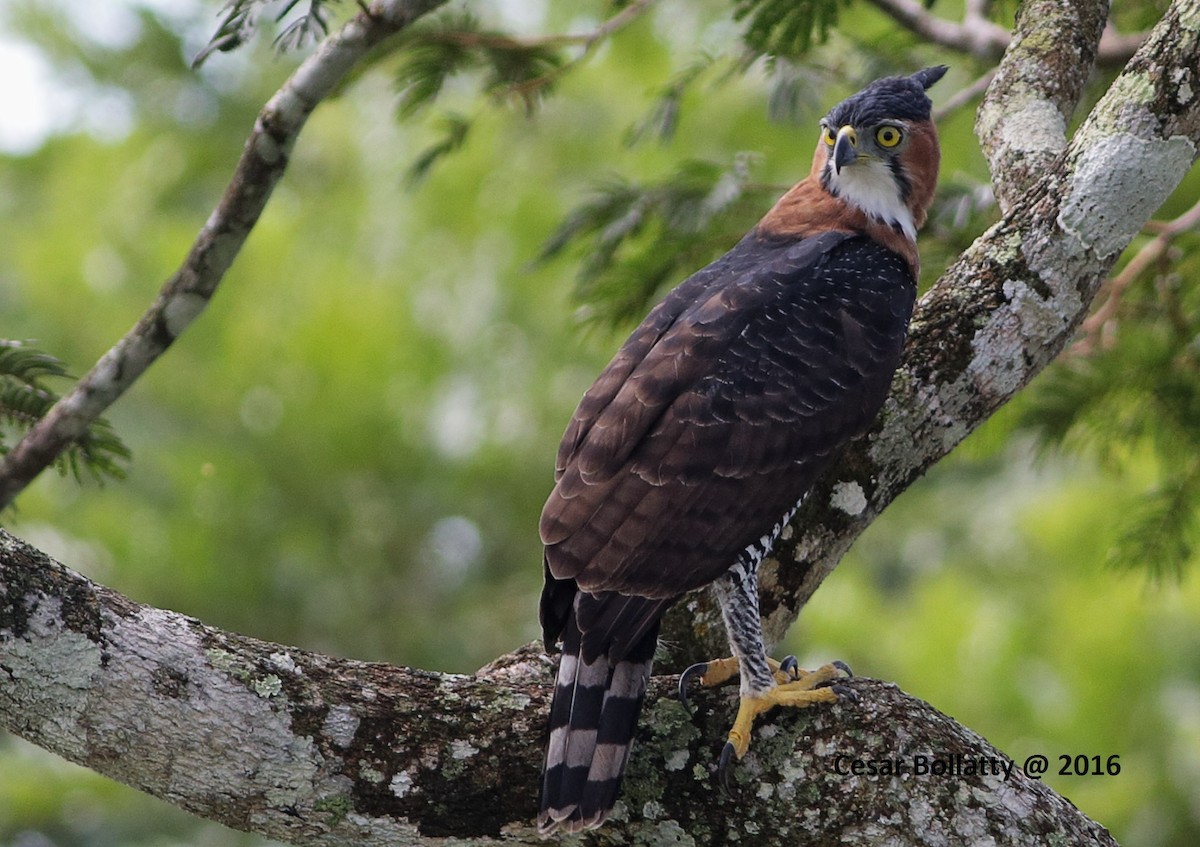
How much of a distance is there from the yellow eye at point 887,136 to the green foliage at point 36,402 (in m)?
2.27

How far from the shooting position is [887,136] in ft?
12.9

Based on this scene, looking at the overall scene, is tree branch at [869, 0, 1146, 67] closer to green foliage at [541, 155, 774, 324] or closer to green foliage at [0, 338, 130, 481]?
green foliage at [541, 155, 774, 324]

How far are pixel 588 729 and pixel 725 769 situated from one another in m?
0.29

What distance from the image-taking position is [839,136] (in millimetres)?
3859

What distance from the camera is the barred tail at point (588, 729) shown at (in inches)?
103

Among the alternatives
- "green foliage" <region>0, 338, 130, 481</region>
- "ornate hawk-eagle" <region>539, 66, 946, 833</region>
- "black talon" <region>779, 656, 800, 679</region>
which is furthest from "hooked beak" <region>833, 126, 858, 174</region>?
"green foliage" <region>0, 338, 130, 481</region>

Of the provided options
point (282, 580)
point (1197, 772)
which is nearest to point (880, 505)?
point (1197, 772)

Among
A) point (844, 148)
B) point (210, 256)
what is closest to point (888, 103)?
point (844, 148)

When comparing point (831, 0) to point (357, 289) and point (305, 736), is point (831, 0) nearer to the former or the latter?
point (305, 736)

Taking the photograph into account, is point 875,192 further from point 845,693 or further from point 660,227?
point 845,693

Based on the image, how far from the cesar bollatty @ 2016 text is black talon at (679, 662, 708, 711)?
0.40m

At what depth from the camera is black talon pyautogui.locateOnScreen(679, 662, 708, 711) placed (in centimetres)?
302

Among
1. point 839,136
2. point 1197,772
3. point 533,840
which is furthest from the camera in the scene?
point 1197,772

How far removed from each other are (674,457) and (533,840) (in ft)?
3.09
